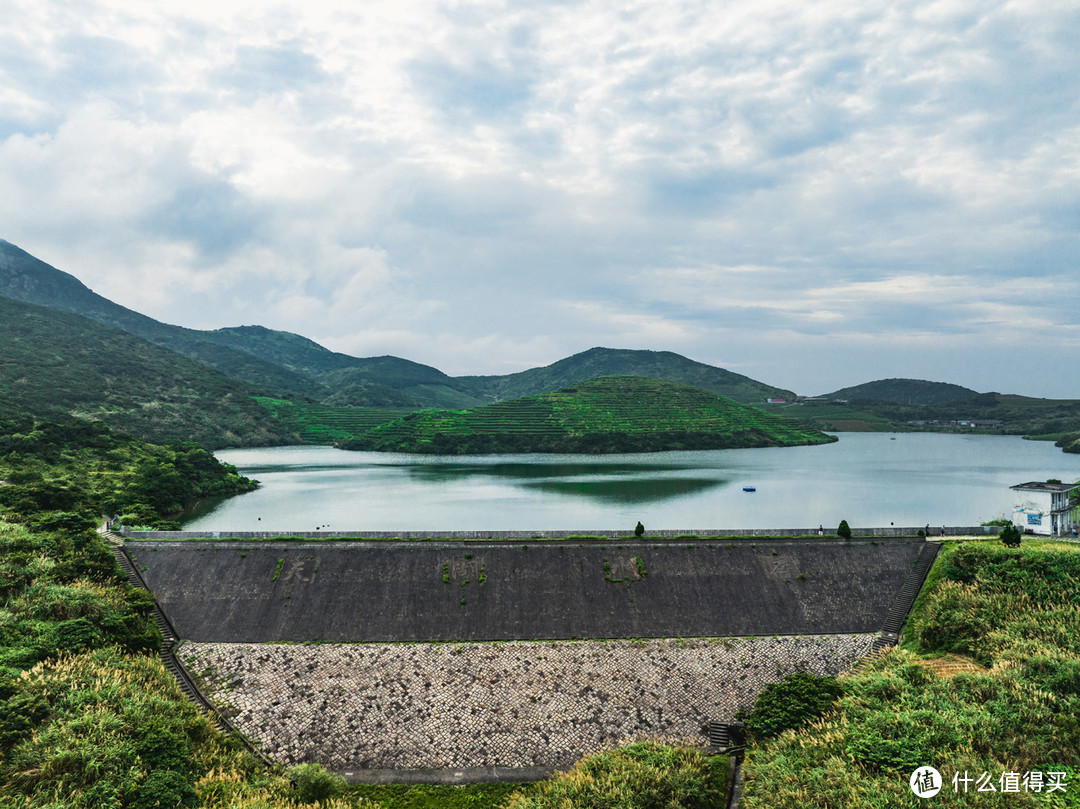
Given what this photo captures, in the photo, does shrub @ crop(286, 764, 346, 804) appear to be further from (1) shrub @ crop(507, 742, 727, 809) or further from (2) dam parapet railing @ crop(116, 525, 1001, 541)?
(2) dam parapet railing @ crop(116, 525, 1001, 541)

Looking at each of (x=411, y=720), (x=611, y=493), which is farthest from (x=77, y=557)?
(x=611, y=493)

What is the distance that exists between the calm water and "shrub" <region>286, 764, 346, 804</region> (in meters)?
46.5

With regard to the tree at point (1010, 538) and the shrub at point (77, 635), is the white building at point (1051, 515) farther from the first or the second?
the shrub at point (77, 635)

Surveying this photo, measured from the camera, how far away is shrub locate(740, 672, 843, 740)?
28.0m

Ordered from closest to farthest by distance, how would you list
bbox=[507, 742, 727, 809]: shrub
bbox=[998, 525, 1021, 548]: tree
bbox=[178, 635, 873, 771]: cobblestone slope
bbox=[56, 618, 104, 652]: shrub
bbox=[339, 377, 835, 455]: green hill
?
bbox=[507, 742, 727, 809]: shrub → bbox=[56, 618, 104, 652]: shrub → bbox=[178, 635, 873, 771]: cobblestone slope → bbox=[998, 525, 1021, 548]: tree → bbox=[339, 377, 835, 455]: green hill

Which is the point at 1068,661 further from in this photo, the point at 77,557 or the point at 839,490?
the point at 839,490

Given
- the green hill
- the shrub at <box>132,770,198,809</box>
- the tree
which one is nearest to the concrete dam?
the tree

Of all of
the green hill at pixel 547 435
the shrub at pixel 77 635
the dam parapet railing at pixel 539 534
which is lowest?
the shrub at pixel 77 635

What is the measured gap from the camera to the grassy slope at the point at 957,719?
21.2 m

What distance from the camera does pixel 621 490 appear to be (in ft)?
341

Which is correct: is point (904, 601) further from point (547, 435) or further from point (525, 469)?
point (547, 435)

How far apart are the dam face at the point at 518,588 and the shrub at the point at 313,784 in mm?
13390

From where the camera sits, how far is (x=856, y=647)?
39.2 metres

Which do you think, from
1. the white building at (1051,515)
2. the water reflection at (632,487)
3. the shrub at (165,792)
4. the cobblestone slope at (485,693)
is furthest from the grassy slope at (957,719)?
the water reflection at (632,487)
